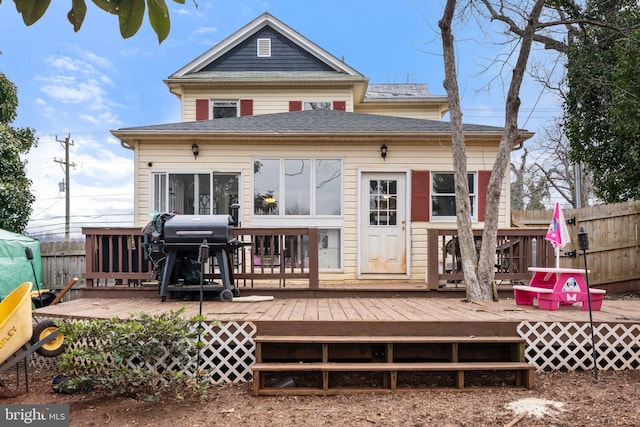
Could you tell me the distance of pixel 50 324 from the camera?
11.1 ft

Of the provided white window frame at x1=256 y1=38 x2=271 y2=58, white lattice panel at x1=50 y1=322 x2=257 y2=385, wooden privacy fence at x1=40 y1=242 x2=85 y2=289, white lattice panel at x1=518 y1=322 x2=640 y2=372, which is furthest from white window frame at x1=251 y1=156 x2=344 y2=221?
white window frame at x1=256 y1=38 x2=271 y2=58

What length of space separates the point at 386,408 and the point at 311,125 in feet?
18.4

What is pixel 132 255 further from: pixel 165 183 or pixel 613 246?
pixel 613 246

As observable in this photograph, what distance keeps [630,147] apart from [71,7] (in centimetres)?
951

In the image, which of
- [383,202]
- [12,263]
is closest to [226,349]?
[383,202]

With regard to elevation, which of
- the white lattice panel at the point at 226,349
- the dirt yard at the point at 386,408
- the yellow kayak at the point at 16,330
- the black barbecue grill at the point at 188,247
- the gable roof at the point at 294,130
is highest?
the gable roof at the point at 294,130

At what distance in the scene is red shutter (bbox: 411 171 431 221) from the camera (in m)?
7.18

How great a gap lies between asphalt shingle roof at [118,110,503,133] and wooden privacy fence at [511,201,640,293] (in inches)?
99.0

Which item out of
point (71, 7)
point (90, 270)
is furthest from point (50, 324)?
point (71, 7)

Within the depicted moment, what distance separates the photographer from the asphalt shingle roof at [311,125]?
7051 mm

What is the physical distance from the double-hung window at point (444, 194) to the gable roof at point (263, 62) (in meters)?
4.95

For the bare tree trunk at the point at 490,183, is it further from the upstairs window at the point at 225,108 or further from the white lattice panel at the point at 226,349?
the upstairs window at the point at 225,108

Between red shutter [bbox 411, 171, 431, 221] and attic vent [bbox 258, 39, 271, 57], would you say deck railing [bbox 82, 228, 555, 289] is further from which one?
attic vent [bbox 258, 39, 271, 57]

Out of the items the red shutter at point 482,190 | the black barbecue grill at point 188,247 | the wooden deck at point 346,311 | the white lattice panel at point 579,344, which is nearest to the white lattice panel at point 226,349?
the wooden deck at point 346,311
